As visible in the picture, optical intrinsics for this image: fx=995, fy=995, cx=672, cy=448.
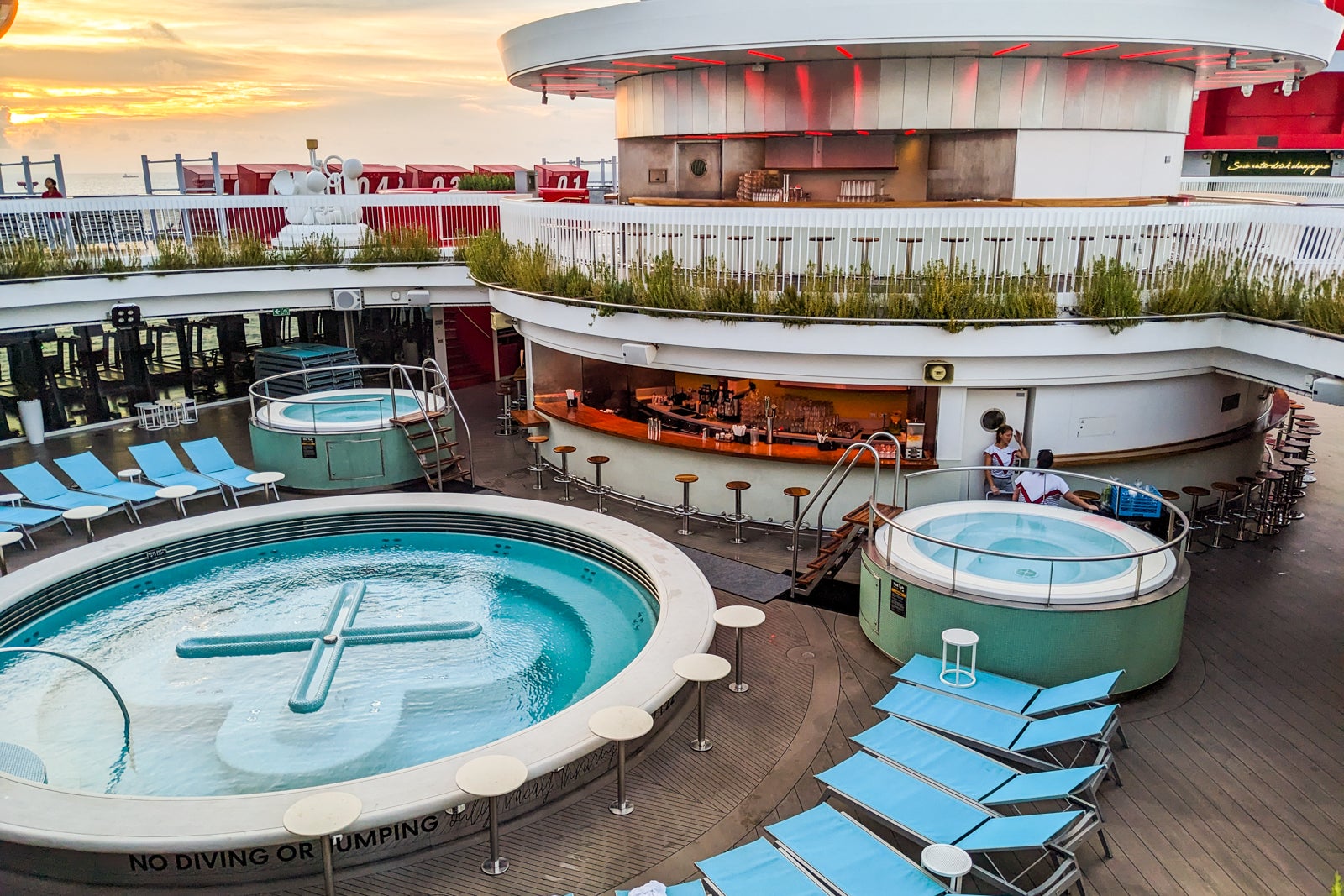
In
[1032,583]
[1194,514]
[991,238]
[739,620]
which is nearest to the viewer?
[739,620]

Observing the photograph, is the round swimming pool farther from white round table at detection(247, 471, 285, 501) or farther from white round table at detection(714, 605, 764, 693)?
white round table at detection(247, 471, 285, 501)

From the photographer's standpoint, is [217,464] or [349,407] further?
[349,407]

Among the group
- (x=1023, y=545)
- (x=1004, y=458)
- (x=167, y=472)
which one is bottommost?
(x=167, y=472)

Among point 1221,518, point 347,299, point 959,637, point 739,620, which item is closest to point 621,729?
point 739,620

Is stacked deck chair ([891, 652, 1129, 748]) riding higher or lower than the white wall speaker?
lower

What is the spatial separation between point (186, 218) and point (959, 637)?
17325 millimetres

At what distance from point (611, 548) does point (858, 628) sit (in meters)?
3.17

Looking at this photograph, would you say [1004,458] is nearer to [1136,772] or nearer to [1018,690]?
[1018,690]

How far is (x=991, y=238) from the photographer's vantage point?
12180 mm

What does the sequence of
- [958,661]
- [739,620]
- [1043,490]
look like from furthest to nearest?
[1043,490] < [739,620] < [958,661]

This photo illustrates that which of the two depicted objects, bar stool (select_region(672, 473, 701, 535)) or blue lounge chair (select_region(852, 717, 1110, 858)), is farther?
bar stool (select_region(672, 473, 701, 535))

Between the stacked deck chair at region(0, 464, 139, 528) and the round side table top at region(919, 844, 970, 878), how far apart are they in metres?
11.6

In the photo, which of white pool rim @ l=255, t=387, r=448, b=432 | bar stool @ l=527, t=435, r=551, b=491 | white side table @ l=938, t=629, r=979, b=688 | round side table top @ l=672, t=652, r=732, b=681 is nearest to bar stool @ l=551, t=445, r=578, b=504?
bar stool @ l=527, t=435, r=551, b=491

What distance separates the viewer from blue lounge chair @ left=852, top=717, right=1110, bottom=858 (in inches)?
265
